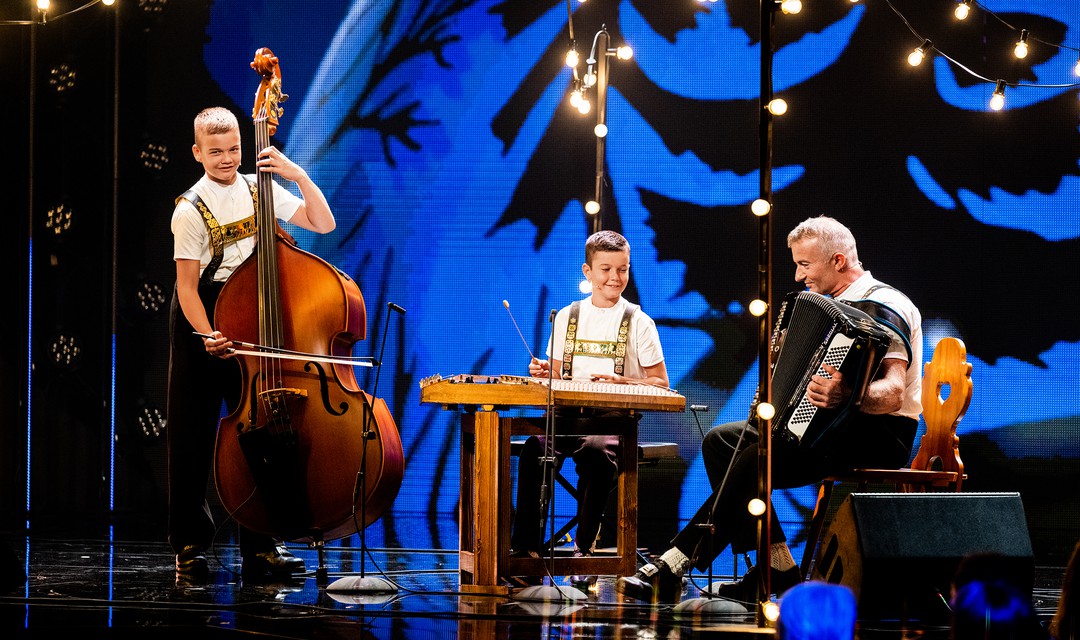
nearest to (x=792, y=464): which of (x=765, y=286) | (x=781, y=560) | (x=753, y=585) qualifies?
(x=781, y=560)

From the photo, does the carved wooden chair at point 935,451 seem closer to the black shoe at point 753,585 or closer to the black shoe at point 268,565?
the black shoe at point 753,585

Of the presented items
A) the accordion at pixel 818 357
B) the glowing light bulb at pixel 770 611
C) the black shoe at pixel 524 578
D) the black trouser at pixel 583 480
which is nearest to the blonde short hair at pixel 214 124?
the black trouser at pixel 583 480

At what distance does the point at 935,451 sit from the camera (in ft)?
12.9

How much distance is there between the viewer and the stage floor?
285 cm

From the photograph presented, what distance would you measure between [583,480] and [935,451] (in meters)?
1.42

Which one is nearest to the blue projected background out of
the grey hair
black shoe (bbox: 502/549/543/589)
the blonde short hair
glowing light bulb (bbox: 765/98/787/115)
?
black shoe (bbox: 502/549/543/589)

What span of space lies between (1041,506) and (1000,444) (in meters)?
0.42

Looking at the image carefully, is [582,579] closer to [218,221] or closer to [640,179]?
[218,221]

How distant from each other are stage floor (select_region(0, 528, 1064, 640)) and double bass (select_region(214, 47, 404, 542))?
0.28 meters

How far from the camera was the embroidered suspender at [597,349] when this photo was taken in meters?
4.43

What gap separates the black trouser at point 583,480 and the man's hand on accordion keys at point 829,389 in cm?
82

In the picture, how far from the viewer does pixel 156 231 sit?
6352 millimetres

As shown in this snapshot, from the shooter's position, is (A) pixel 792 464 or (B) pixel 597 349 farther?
(B) pixel 597 349

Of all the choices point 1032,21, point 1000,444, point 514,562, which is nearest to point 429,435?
point 514,562
